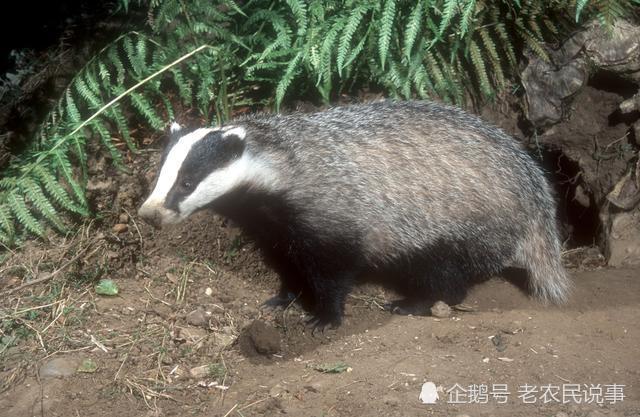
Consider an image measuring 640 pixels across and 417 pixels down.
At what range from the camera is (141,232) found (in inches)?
205

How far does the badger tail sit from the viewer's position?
512cm

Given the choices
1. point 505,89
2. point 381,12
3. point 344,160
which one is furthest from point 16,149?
point 505,89

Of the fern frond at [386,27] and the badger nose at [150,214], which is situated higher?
the fern frond at [386,27]

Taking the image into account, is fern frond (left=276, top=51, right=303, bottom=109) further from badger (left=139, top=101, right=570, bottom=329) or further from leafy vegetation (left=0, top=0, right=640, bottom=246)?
badger (left=139, top=101, right=570, bottom=329)

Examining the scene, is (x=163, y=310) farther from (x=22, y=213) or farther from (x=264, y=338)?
(x=22, y=213)

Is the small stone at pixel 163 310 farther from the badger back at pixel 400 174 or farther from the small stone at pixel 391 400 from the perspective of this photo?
the small stone at pixel 391 400

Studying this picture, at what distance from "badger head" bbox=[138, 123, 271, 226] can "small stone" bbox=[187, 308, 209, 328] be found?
0.68 m

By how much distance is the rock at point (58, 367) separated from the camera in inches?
158

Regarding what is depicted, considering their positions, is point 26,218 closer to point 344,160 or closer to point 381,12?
point 344,160

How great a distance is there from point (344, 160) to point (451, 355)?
1.40m

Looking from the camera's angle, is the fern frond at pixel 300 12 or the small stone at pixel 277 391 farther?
the fern frond at pixel 300 12

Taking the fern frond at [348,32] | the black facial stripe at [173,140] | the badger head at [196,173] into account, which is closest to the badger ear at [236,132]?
the badger head at [196,173]

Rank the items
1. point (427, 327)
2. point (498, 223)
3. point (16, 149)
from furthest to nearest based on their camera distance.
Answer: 1. point (16, 149)
2. point (498, 223)
3. point (427, 327)

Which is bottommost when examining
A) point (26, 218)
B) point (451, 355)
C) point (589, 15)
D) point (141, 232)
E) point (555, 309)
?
point (555, 309)
